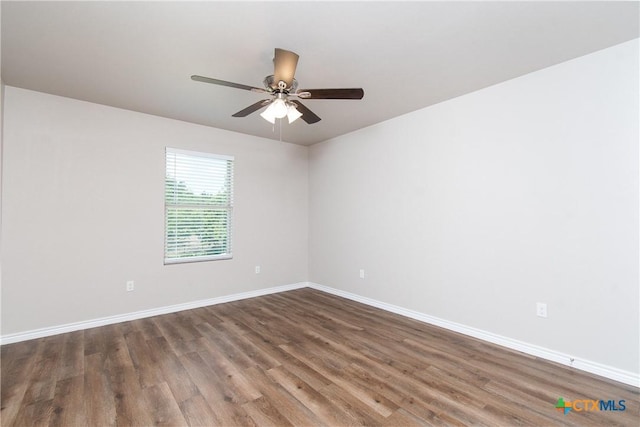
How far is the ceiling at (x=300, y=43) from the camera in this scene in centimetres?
188

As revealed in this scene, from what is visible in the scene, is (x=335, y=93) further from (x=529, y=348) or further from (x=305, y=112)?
(x=529, y=348)

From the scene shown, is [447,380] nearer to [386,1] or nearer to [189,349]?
[189,349]

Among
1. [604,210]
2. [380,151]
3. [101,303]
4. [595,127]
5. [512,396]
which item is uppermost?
[380,151]

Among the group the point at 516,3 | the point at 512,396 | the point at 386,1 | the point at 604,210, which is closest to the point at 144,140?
the point at 386,1

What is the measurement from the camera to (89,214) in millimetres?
3303

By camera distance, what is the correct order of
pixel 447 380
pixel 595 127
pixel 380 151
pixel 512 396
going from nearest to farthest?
pixel 512 396 → pixel 447 380 → pixel 595 127 → pixel 380 151

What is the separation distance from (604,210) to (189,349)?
A: 3750 millimetres

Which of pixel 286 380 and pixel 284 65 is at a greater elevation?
pixel 284 65

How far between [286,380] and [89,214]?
9.61 feet

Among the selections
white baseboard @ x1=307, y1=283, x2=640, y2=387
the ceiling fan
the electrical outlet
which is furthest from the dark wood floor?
the ceiling fan

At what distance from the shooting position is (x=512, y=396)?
1.98 metres

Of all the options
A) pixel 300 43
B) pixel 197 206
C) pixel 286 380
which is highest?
pixel 300 43

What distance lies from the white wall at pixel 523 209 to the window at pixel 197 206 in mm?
2188

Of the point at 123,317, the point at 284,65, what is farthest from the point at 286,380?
the point at 123,317
